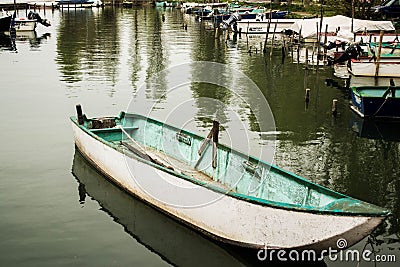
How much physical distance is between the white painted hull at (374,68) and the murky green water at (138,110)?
1.48 meters

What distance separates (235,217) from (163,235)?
219 cm

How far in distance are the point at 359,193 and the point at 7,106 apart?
51.0ft

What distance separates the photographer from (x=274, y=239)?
9.87 meters

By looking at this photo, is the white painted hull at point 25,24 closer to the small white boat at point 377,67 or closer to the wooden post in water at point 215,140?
the small white boat at point 377,67

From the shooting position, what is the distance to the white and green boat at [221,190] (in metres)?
9.30

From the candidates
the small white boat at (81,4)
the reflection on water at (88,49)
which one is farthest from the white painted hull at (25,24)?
the small white boat at (81,4)

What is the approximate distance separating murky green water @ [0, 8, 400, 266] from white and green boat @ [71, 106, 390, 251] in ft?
1.91

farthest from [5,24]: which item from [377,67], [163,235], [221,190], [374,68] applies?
[221,190]

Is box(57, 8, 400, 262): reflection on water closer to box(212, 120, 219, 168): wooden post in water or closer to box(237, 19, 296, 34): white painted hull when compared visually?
box(237, 19, 296, 34): white painted hull

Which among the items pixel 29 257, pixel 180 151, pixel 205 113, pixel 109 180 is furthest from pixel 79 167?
pixel 205 113

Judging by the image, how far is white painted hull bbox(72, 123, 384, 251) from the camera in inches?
362

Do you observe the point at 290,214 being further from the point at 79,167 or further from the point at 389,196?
the point at 79,167

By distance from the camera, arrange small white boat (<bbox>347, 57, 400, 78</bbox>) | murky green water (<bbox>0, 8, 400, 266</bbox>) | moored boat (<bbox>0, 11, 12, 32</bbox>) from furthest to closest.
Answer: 1. moored boat (<bbox>0, 11, 12, 32</bbox>)
2. small white boat (<bbox>347, 57, 400, 78</bbox>)
3. murky green water (<bbox>0, 8, 400, 266</bbox>)

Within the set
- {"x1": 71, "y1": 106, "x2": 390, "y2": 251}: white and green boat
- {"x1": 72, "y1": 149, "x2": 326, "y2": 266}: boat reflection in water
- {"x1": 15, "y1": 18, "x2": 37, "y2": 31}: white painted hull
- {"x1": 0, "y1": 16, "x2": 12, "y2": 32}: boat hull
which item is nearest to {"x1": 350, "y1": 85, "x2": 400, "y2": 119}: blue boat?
{"x1": 71, "y1": 106, "x2": 390, "y2": 251}: white and green boat
